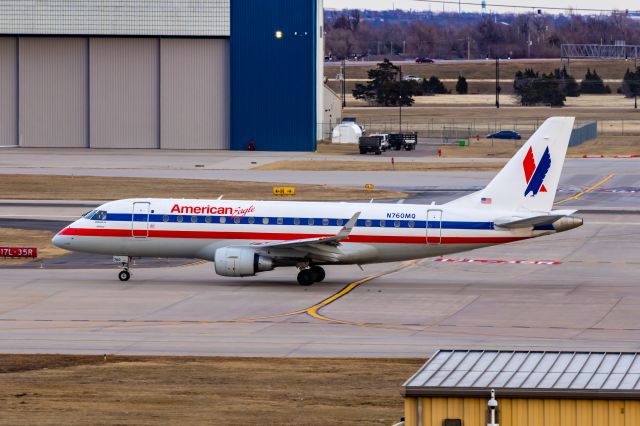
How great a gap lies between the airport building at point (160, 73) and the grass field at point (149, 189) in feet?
99.3

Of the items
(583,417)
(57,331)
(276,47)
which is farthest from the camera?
(276,47)

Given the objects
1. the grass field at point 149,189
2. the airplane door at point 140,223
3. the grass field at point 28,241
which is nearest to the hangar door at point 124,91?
the grass field at point 149,189

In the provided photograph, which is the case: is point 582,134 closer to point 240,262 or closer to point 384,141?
point 384,141

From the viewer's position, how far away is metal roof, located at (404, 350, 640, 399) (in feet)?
74.9

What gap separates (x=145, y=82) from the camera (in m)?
128

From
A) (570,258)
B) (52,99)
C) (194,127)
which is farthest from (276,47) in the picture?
(570,258)

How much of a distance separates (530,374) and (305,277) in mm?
28866

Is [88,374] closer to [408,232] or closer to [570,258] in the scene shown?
[408,232]

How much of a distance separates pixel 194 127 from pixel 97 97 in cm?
994

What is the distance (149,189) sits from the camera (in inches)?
3602

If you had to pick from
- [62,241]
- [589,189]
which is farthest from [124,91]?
[62,241]

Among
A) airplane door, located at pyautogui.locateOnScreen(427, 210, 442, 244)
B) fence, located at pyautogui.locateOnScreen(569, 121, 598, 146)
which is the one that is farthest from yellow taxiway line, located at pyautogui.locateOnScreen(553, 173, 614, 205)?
fence, located at pyautogui.locateOnScreen(569, 121, 598, 146)

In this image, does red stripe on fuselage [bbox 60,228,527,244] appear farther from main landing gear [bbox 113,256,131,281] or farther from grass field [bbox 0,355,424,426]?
grass field [bbox 0,355,424,426]

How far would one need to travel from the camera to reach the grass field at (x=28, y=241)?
60.0 metres
